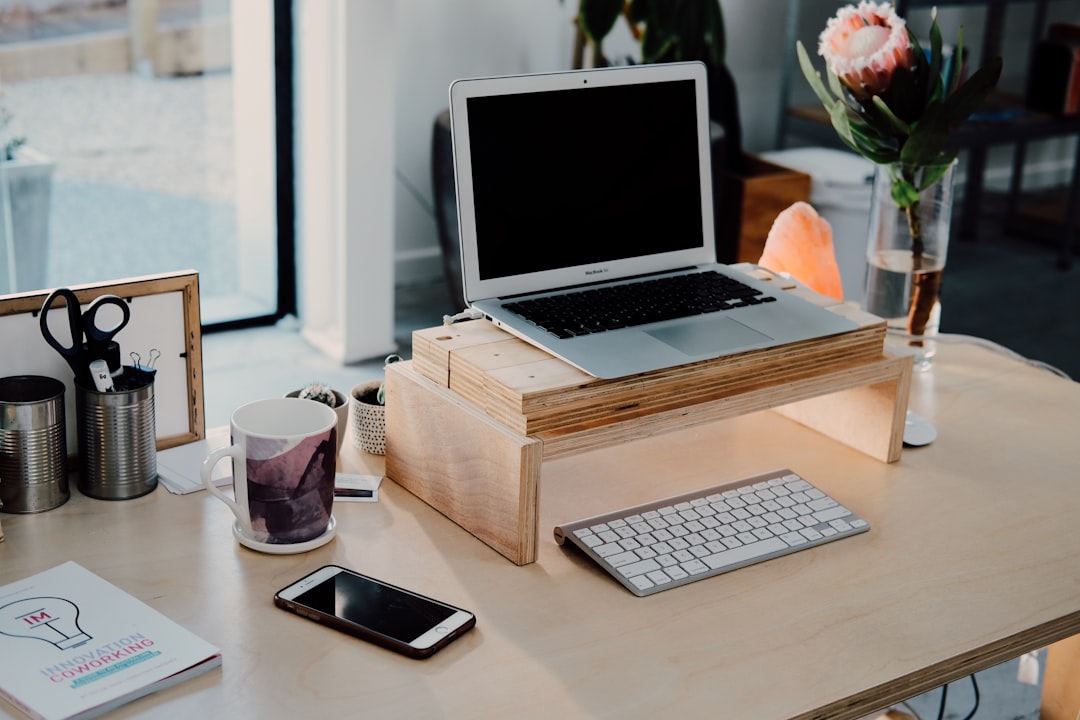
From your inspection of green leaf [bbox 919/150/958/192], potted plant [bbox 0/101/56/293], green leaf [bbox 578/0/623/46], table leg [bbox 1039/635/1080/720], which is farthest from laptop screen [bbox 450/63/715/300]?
potted plant [bbox 0/101/56/293]

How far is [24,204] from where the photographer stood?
10.1 feet

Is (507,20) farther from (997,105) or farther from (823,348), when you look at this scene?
(823,348)

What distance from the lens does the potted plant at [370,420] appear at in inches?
52.7

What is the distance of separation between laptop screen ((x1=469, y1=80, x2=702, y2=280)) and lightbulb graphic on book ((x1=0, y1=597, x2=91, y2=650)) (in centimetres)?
53

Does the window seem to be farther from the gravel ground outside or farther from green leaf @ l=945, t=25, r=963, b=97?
green leaf @ l=945, t=25, r=963, b=97

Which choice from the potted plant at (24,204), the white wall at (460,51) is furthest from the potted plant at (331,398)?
the white wall at (460,51)

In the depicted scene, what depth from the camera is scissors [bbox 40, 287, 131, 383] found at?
1.16m

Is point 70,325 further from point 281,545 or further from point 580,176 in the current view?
point 580,176

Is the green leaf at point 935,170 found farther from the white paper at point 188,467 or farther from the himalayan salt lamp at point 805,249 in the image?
the white paper at point 188,467

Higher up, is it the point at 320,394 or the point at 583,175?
the point at 583,175

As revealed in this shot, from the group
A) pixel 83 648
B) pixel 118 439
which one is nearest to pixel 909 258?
pixel 118 439

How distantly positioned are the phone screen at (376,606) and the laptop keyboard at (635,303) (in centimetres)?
33

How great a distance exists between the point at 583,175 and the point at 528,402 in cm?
34

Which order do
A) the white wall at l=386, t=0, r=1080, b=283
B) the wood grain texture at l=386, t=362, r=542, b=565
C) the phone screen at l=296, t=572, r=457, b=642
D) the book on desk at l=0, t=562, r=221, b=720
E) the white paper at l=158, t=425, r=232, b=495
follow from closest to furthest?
the book on desk at l=0, t=562, r=221, b=720 → the phone screen at l=296, t=572, r=457, b=642 → the wood grain texture at l=386, t=362, r=542, b=565 → the white paper at l=158, t=425, r=232, b=495 → the white wall at l=386, t=0, r=1080, b=283
